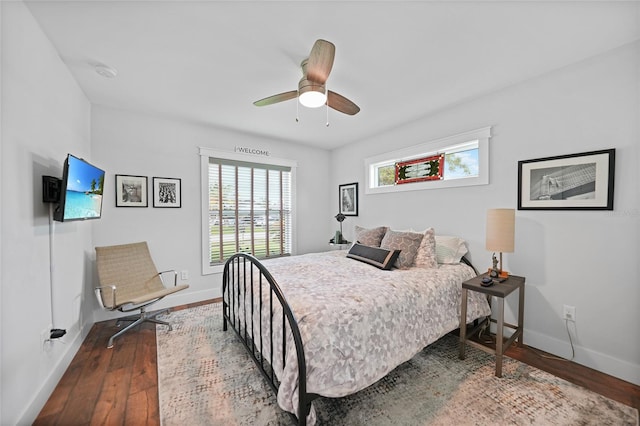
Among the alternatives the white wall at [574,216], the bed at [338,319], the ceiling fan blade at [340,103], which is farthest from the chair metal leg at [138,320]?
the white wall at [574,216]

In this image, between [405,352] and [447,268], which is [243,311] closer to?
[405,352]

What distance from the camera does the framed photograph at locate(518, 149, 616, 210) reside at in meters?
1.96

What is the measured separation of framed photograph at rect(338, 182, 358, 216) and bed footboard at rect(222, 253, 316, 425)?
240 centimetres

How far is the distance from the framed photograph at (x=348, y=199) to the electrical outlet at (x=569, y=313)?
275 cm

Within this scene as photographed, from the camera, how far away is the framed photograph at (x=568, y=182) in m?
1.96

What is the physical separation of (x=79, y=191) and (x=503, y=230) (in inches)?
142

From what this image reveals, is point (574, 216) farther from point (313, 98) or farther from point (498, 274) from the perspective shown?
point (313, 98)

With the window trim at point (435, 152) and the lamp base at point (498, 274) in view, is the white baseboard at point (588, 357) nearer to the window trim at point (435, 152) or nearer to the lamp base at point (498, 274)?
the lamp base at point (498, 274)

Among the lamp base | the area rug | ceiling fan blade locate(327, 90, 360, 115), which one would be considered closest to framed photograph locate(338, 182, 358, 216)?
ceiling fan blade locate(327, 90, 360, 115)

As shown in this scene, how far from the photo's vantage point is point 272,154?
4.21 m

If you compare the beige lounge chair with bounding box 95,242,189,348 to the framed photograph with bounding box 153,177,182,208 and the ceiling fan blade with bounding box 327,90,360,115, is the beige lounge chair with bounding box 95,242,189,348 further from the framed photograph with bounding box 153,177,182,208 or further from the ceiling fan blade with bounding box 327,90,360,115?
the ceiling fan blade with bounding box 327,90,360,115

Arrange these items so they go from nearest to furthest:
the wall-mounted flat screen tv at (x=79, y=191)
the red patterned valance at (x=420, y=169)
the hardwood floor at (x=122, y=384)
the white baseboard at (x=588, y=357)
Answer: the hardwood floor at (x=122, y=384) → the wall-mounted flat screen tv at (x=79, y=191) → the white baseboard at (x=588, y=357) → the red patterned valance at (x=420, y=169)

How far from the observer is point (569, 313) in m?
2.16

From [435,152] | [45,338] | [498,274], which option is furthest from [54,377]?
[435,152]
